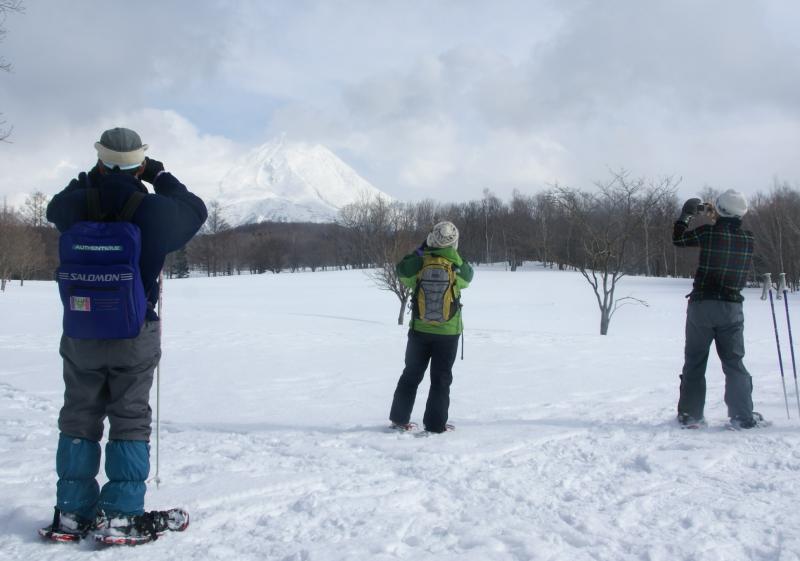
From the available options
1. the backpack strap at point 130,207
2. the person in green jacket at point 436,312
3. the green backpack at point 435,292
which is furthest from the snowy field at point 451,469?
the backpack strap at point 130,207

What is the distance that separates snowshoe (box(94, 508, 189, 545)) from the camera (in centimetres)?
247

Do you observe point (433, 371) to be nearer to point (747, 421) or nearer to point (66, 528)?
point (747, 421)

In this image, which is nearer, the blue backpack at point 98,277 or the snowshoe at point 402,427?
the blue backpack at point 98,277

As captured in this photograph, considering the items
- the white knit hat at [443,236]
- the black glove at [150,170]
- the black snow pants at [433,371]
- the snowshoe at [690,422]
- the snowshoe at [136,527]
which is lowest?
the snowshoe at [690,422]

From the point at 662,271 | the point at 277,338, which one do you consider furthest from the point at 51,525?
the point at 662,271

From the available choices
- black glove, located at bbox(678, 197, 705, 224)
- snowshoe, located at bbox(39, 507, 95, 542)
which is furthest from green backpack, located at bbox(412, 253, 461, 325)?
snowshoe, located at bbox(39, 507, 95, 542)

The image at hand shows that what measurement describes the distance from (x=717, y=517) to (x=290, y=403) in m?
4.17

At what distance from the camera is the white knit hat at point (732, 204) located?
14.7 ft

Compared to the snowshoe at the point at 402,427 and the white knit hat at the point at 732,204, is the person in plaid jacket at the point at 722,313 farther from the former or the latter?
the snowshoe at the point at 402,427

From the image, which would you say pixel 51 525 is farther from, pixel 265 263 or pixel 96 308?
pixel 265 263

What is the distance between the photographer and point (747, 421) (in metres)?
4.31

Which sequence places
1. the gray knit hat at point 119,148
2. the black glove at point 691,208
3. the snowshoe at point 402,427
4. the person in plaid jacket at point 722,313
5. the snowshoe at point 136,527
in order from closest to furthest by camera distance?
the snowshoe at point 136,527
the gray knit hat at point 119,148
the person in plaid jacket at point 722,313
the snowshoe at point 402,427
the black glove at point 691,208

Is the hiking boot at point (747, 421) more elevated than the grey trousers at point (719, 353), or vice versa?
the grey trousers at point (719, 353)

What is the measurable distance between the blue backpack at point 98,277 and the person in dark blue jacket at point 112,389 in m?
0.08
